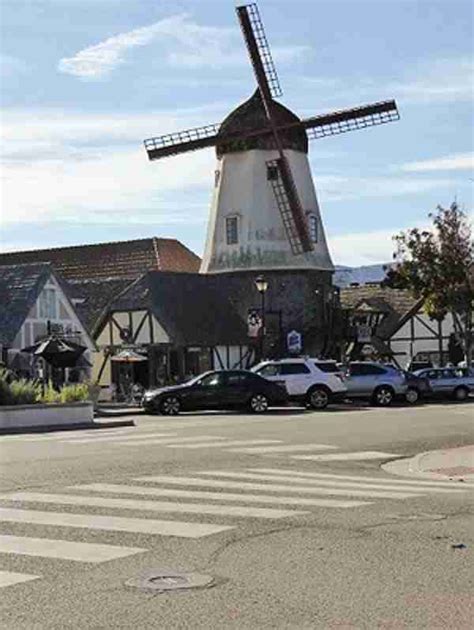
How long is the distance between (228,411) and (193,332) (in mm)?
16033

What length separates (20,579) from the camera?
8.95 metres

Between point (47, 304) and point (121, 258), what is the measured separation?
27.1 metres

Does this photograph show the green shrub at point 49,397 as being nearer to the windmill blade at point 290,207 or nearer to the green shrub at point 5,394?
the green shrub at point 5,394

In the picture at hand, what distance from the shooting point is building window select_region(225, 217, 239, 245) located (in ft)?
193

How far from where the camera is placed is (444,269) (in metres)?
52.8

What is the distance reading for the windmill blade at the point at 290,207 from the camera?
190 feet

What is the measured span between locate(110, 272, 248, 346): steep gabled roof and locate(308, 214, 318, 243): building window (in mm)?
5542

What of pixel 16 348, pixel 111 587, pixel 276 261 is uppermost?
pixel 276 261

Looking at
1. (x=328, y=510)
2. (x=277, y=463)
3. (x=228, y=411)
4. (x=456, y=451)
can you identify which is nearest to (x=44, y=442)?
(x=277, y=463)

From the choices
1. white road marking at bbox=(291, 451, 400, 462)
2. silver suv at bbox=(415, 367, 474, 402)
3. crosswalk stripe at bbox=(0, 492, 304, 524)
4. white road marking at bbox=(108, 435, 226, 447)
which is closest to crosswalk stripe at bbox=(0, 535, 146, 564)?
crosswalk stripe at bbox=(0, 492, 304, 524)

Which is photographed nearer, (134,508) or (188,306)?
(134,508)

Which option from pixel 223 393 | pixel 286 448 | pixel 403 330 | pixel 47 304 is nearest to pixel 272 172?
pixel 403 330

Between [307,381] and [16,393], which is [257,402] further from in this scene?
[16,393]

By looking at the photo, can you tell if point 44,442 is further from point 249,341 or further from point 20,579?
point 249,341
